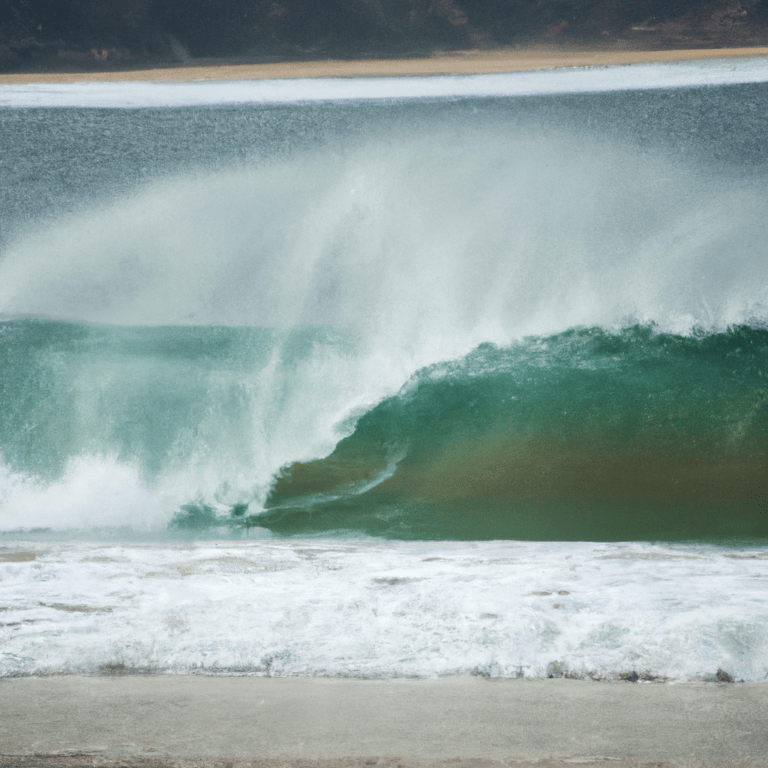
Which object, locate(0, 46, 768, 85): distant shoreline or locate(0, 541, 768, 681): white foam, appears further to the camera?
locate(0, 46, 768, 85): distant shoreline

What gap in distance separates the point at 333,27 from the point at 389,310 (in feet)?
3.64

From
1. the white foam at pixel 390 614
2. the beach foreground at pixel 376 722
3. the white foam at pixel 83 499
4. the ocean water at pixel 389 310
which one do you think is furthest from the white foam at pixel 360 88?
the beach foreground at pixel 376 722

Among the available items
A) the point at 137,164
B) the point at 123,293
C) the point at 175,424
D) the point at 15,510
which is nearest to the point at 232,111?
the point at 137,164

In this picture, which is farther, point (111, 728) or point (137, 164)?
point (137, 164)

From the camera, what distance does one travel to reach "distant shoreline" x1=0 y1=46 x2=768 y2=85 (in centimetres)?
229

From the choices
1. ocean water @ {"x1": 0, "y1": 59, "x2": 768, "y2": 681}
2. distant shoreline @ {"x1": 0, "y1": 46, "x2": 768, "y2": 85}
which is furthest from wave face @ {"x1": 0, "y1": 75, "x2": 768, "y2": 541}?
distant shoreline @ {"x1": 0, "y1": 46, "x2": 768, "y2": 85}

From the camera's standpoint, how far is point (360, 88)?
7.86 feet

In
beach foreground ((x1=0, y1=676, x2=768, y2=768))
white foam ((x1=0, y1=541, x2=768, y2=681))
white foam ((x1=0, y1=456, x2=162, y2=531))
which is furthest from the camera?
white foam ((x1=0, y1=456, x2=162, y2=531))

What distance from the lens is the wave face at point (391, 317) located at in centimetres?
235

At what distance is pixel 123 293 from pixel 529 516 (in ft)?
6.42

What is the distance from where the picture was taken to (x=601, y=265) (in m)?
2.54

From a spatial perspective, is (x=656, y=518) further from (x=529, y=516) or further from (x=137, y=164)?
(x=137, y=164)

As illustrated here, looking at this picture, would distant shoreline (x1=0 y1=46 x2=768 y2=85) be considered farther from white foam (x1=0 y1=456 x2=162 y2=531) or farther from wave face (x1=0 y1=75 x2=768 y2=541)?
white foam (x1=0 y1=456 x2=162 y2=531)

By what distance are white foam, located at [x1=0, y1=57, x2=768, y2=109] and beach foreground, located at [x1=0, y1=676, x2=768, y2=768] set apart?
2.07 m
